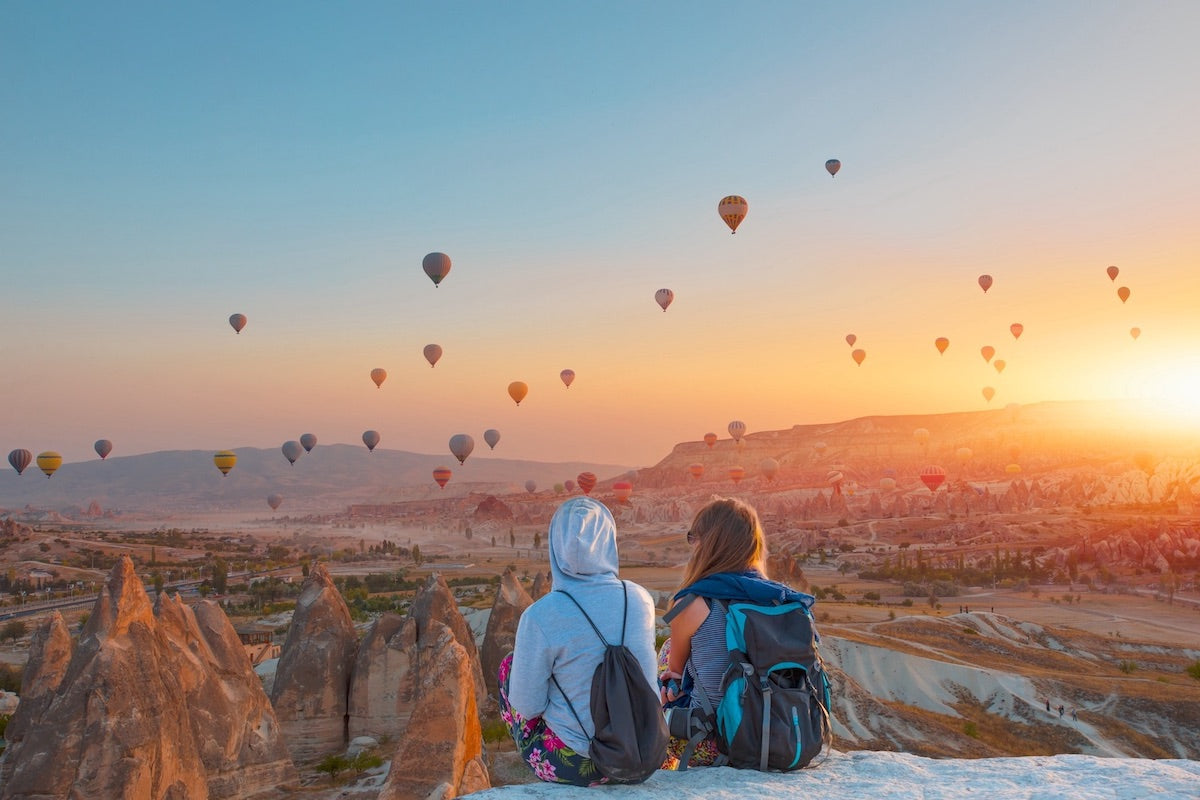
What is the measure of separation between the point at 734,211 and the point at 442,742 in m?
32.7

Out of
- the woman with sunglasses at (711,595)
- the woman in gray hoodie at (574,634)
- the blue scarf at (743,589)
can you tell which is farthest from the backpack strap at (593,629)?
the blue scarf at (743,589)

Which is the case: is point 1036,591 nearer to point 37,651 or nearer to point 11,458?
point 37,651

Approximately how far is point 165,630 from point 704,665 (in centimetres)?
962

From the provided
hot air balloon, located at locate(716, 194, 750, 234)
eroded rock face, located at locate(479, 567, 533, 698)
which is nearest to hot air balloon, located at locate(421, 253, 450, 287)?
hot air balloon, located at locate(716, 194, 750, 234)

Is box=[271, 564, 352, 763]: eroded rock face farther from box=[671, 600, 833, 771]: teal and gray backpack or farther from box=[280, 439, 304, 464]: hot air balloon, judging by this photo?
box=[280, 439, 304, 464]: hot air balloon

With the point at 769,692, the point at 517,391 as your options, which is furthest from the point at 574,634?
the point at 517,391

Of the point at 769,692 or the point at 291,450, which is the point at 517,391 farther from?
the point at 769,692

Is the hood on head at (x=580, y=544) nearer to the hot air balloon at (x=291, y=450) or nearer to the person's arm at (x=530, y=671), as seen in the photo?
the person's arm at (x=530, y=671)

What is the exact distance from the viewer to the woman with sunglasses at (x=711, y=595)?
4.37 metres

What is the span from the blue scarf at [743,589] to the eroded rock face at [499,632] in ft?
47.0

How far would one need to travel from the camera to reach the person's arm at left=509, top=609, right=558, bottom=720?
410 centimetres

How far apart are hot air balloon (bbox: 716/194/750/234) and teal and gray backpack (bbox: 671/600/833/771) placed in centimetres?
3525

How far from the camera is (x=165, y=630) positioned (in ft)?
39.1

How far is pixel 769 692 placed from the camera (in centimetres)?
427
